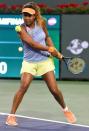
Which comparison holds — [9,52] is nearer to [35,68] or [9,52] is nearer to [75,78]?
[75,78]

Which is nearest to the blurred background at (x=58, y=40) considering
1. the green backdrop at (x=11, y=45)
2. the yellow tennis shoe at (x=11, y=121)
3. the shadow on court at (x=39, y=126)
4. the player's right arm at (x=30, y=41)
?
the green backdrop at (x=11, y=45)

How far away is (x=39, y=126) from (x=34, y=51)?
0.96 meters

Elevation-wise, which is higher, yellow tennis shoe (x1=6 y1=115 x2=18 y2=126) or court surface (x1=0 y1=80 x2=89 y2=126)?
yellow tennis shoe (x1=6 y1=115 x2=18 y2=126)

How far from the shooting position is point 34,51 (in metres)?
6.28

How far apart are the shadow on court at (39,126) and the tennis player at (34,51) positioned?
141 millimetres

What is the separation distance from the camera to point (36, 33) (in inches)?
247

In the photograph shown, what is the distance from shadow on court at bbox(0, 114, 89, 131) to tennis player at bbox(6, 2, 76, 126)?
5.6 inches

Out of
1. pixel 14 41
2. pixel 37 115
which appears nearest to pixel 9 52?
pixel 14 41

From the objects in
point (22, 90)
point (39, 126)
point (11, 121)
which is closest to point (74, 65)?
point (22, 90)

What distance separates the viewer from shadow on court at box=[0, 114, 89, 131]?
20.1 ft

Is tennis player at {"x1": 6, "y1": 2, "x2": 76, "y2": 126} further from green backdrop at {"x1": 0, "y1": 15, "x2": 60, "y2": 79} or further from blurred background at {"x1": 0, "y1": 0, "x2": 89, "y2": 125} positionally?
green backdrop at {"x1": 0, "y1": 15, "x2": 60, "y2": 79}

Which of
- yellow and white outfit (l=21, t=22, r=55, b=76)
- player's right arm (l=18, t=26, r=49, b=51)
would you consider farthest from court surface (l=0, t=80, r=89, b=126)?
player's right arm (l=18, t=26, r=49, b=51)

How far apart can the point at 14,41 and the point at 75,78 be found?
1639mm

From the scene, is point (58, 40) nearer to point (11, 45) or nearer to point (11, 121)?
point (11, 45)
